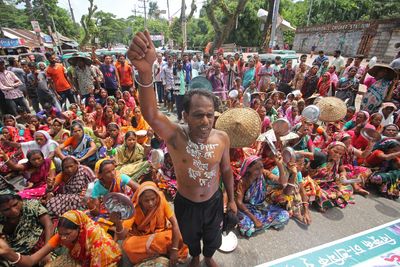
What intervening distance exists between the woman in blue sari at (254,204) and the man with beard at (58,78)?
21.2 feet

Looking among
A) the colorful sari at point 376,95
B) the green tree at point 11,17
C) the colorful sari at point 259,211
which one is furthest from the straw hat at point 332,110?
the green tree at point 11,17

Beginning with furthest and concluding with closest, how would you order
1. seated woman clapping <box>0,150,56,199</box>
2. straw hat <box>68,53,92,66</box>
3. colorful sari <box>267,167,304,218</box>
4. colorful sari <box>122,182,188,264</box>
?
straw hat <box>68,53,92,66</box>
seated woman clapping <box>0,150,56,199</box>
colorful sari <box>267,167,304,218</box>
colorful sari <box>122,182,188,264</box>

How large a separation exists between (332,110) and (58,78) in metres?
7.58

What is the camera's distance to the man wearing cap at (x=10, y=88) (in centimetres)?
594

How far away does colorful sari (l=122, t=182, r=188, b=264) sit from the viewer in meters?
2.34

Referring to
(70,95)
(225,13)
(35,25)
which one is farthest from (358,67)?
(35,25)

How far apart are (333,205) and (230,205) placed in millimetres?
2267

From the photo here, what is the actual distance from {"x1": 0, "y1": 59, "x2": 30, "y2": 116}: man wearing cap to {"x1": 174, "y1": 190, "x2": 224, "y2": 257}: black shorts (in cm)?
689

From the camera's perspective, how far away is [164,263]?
2268mm

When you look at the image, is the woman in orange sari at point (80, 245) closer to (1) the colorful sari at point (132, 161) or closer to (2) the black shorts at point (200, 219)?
(2) the black shorts at point (200, 219)

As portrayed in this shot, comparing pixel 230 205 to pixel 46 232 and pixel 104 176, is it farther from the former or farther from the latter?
pixel 46 232

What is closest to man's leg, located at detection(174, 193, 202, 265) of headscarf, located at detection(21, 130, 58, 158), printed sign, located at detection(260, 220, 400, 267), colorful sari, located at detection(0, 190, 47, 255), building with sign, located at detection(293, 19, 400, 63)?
printed sign, located at detection(260, 220, 400, 267)

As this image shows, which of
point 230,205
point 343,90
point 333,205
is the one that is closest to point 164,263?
point 230,205

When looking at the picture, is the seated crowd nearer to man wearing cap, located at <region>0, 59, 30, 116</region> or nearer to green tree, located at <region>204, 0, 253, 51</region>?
man wearing cap, located at <region>0, 59, 30, 116</region>
